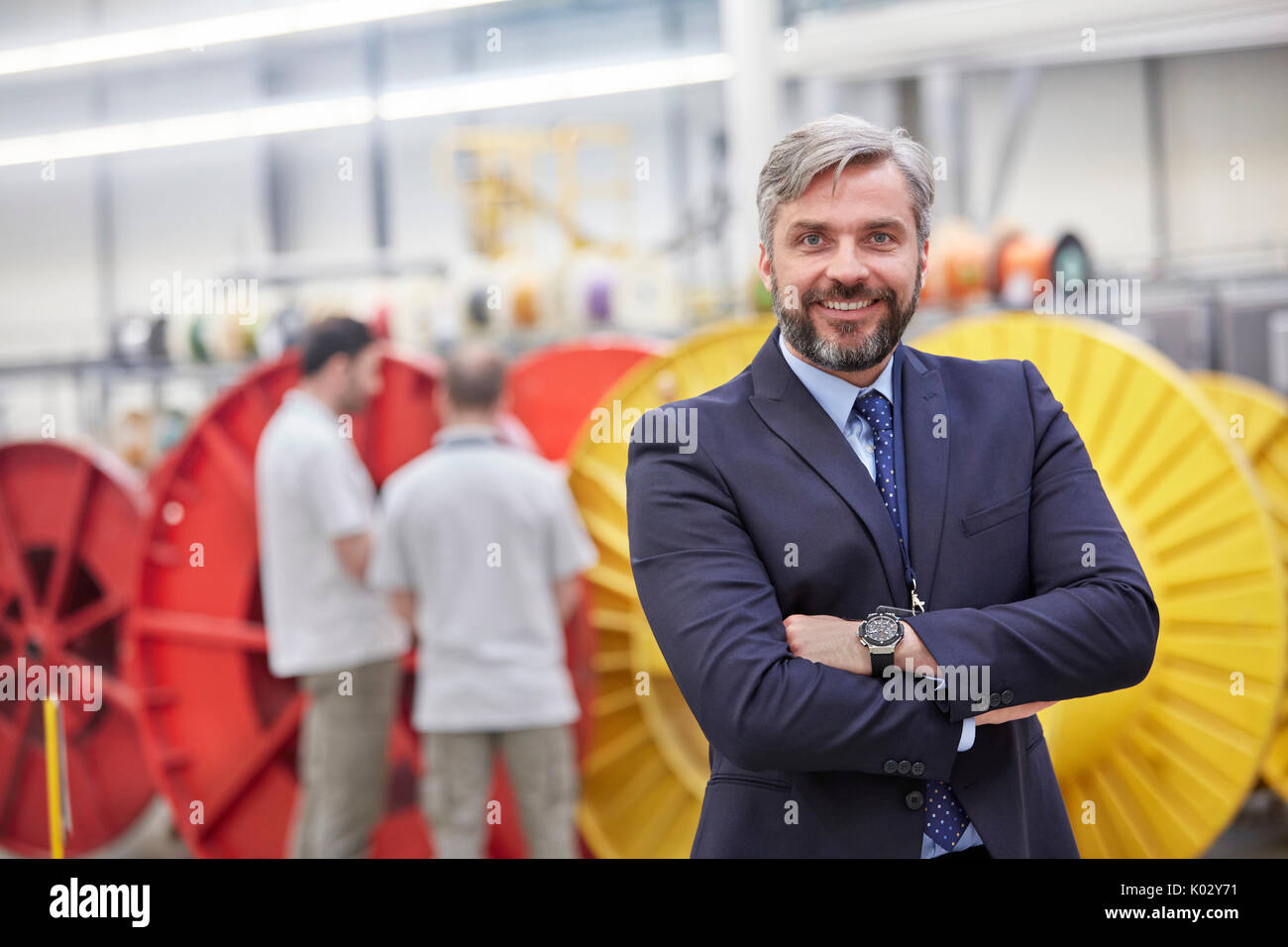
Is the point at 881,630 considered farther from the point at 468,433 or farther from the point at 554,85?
the point at 554,85

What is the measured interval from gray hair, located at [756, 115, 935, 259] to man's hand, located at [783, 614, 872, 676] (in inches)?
19.0

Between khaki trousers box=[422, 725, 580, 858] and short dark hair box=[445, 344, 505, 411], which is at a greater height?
short dark hair box=[445, 344, 505, 411]

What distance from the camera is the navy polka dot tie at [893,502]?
1505 mm

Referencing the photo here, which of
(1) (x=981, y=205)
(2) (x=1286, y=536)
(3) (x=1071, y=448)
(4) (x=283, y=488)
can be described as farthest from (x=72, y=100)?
(3) (x=1071, y=448)

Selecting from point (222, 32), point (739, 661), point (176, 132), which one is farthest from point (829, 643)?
point (176, 132)

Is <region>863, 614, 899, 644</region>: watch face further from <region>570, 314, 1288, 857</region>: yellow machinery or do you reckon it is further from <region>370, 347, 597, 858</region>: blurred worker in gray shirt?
<region>370, 347, 597, 858</region>: blurred worker in gray shirt

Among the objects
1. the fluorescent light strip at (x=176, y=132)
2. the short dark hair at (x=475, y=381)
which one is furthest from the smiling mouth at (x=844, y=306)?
the fluorescent light strip at (x=176, y=132)

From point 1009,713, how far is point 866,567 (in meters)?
0.24

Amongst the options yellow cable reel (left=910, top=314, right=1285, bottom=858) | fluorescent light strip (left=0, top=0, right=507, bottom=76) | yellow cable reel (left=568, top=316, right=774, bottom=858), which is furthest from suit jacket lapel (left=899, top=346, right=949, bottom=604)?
fluorescent light strip (left=0, top=0, right=507, bottom=76)

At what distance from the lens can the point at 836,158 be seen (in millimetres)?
1456

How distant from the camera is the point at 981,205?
7.71 m

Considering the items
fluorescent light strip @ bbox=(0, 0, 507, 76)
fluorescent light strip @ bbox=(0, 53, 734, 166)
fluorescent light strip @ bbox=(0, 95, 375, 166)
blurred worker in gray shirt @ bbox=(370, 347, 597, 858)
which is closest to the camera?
blurred worker in gray shirt @ bbox=(370, 347, 597, 858)

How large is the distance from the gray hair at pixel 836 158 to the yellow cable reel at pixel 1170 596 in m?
1.46

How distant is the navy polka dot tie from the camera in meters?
1.50
